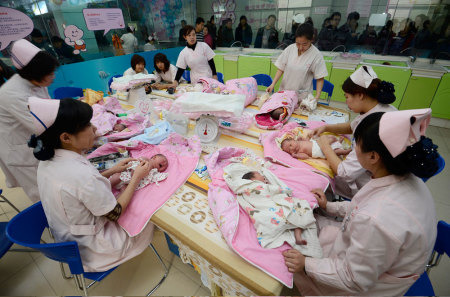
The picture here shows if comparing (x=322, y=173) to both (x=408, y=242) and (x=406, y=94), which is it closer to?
(x=408, y=242)

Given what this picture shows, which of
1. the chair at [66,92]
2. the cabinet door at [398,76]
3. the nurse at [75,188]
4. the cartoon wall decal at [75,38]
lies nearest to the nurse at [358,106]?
the nurse at [75,188]

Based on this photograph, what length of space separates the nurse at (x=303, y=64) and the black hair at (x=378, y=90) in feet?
2.92

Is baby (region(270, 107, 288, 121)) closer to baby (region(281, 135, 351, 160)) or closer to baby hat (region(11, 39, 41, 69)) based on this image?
baby (region(281, 135, 351, 160))

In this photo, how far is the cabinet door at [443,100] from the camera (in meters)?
3.63

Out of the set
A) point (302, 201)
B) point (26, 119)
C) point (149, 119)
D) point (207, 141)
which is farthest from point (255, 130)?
point (26, 119)

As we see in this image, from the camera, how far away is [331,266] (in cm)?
98

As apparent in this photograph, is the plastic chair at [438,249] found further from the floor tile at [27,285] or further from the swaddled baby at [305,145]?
the floor tile at [27,285]

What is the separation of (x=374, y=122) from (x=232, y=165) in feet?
2.75

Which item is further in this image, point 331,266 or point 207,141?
point 207,141

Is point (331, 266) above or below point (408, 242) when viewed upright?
below

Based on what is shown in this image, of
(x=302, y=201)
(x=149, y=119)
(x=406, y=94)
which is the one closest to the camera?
(x=302, y=201)

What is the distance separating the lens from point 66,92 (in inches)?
124

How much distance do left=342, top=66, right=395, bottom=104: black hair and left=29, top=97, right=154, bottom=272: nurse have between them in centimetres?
177

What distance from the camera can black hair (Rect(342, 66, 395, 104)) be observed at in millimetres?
1479
